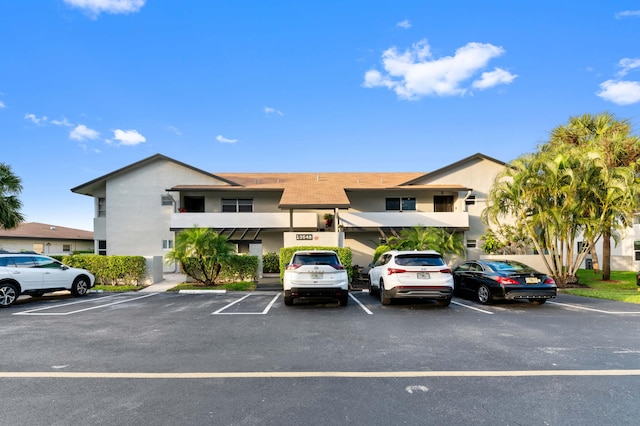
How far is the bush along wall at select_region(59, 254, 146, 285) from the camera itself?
17016 millimetres

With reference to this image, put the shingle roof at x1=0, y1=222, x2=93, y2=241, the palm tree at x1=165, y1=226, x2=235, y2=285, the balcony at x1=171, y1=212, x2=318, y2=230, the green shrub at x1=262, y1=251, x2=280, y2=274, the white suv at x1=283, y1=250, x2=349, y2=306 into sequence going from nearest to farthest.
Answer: the white suv at x1=283, y1=250, x2=349, y2=306 < the palm tree at x1=165, y1=226, x2=235, y2=285 < the green shrub at x1=262, y1=251, x2=280, y2=274 < the balcony at x1=171, y1=212, x2=318, y2=230 < the shingle roof at x1=0, y1=222, x2=93, y2=241

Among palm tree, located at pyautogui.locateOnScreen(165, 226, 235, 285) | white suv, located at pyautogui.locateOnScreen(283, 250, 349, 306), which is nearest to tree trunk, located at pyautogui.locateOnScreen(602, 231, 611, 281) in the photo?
white suv, located at pyautogui.locateOnScreen(283, 250, 349, 306)

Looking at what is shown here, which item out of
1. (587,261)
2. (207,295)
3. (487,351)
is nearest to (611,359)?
(487,351)

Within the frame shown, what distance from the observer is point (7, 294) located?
11336 millimetres

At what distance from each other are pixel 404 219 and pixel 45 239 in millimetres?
33702

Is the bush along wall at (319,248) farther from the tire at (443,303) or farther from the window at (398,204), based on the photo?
the window at (398,204)

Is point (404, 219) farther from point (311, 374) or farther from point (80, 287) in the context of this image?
point (311, 374)

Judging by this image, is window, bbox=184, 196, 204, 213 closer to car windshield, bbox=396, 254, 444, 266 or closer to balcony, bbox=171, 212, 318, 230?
balcony, bbox=171, 212, 318, 230

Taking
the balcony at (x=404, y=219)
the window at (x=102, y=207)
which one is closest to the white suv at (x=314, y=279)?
the balcony at (x=404, y=219)

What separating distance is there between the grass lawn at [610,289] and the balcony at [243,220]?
45.9ft

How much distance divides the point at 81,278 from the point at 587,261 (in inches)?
1256

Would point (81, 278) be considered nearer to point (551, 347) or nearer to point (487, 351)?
point (487, 351)

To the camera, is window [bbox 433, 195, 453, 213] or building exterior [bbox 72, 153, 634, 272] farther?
window [bbox 433, 195, 453, 213]

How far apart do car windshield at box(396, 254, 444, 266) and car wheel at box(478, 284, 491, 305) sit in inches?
87.1
